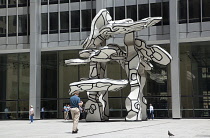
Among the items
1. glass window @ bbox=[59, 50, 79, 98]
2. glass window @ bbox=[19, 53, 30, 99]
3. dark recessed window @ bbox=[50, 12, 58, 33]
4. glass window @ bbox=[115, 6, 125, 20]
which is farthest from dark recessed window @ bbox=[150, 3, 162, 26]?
glass window @ bbox=[19, 53, 30, 99]

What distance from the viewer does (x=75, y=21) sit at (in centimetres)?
3759

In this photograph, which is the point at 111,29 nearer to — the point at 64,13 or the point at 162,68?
the point at 162,68

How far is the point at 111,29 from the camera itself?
2517cm

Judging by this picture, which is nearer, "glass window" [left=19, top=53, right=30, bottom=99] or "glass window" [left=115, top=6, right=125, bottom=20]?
"glass window" [left=115, top=6, right=125, bottom=20]

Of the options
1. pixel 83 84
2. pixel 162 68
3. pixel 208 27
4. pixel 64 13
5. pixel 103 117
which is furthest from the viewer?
pixel 64 13

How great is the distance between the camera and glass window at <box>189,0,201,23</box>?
3353cm

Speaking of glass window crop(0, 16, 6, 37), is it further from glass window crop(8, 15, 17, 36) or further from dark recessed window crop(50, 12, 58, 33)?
dark recessed window crop(50, 12, 58, 33)

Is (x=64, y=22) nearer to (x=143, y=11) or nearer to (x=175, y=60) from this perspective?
(x=143, y=11)

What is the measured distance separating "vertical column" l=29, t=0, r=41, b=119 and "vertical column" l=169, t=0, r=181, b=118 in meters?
14.0

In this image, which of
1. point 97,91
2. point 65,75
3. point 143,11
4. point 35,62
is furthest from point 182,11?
point 35,62

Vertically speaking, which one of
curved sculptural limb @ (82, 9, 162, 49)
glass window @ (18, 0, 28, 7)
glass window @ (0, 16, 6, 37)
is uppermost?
glass window @ (18, 0, 28, 7)

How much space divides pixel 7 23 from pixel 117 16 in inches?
482

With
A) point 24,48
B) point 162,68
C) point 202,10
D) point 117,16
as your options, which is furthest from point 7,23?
point 202,10

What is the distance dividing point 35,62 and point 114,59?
13.6m
